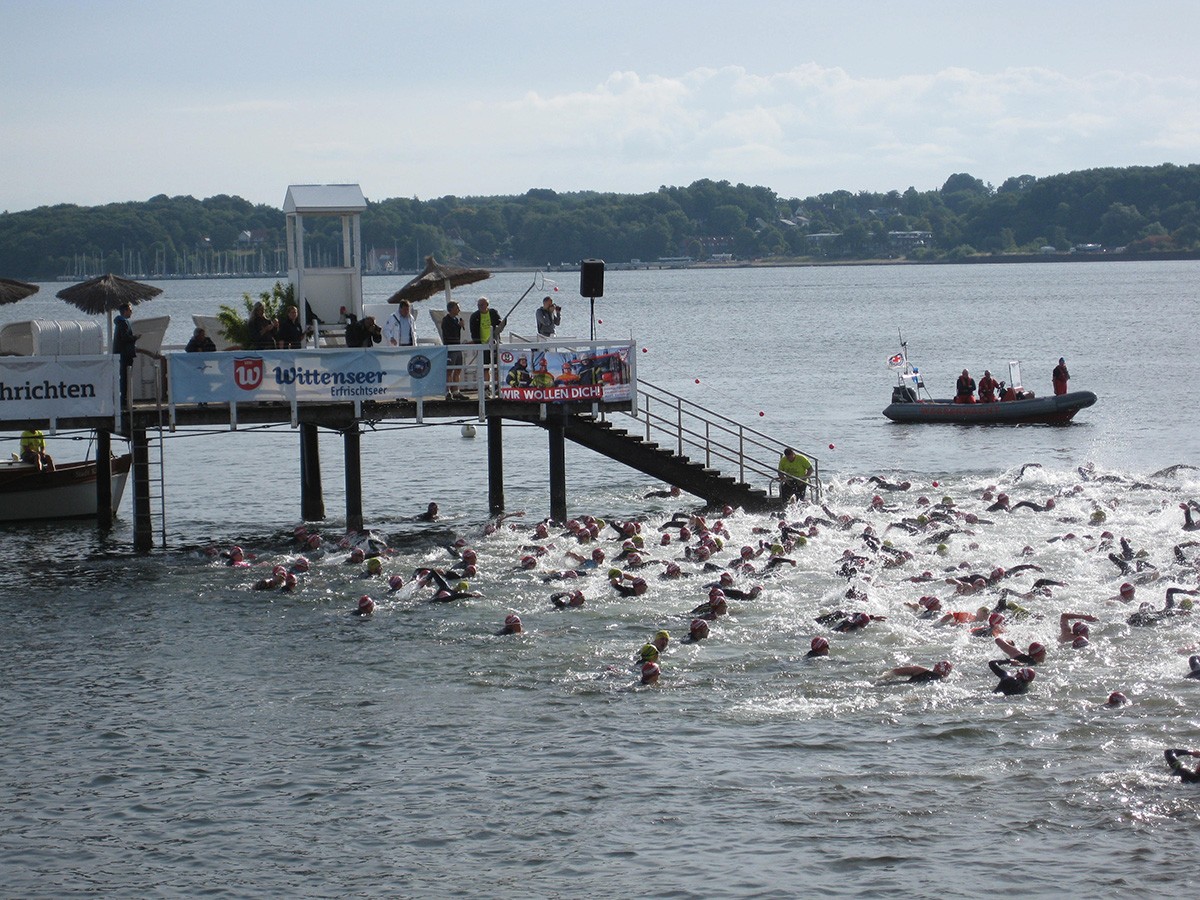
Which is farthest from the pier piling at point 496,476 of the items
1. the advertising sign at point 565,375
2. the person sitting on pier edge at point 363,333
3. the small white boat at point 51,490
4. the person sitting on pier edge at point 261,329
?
the small white boat at point 51,490

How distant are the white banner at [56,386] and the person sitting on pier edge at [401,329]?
5.23 m

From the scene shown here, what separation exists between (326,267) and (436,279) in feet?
7.75

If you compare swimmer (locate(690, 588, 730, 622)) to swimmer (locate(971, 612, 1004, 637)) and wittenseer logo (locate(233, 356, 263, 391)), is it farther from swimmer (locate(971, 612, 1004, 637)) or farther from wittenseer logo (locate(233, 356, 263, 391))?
wittenseer logo (locate(233, 356, 263, 391))

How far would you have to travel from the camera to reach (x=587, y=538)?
99.9 feet

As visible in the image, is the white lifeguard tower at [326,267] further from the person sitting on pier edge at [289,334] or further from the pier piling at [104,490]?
the pier piling at [104,490]

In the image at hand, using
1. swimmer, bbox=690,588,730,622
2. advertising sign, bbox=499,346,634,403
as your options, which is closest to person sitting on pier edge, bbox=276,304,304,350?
advertising sign, bbox=499,346,634,403

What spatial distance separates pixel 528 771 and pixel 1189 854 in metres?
7.26

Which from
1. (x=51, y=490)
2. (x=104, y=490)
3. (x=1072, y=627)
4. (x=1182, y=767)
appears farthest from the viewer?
(x=51, y=490)

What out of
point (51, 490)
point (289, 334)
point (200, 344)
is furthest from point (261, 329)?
point (51, 490)

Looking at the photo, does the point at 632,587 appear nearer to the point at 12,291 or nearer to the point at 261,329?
the point at 261,329

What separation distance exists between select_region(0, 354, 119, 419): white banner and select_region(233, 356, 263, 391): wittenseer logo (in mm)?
2207

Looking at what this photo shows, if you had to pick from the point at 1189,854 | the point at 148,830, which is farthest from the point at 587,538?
the point at 1189,854

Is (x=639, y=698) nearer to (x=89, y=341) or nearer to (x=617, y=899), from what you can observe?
(x=617, y=899)

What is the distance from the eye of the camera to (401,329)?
3053 centimetres
